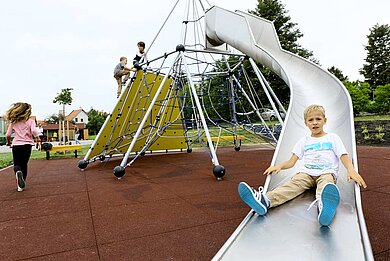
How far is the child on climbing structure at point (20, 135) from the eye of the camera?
499cm

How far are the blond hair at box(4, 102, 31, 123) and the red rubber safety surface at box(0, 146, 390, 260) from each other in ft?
3.93

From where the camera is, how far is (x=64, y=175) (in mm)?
6785

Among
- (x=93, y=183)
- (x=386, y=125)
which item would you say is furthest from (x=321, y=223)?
(x=386, y=125)

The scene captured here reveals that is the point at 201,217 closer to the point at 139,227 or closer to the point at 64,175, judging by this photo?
the point at 139,227

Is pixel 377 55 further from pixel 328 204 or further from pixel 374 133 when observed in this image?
pixel 328 204

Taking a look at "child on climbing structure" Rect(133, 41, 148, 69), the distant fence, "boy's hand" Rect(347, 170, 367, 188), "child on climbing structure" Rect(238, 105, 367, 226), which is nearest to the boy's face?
"child on climbing structure" Rect(238, 105, 367, 226)

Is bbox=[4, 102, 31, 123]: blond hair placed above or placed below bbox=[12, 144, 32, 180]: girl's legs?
above

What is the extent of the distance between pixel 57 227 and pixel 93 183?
8.24 ft

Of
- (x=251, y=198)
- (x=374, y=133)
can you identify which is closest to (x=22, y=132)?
(x=251, y=198)

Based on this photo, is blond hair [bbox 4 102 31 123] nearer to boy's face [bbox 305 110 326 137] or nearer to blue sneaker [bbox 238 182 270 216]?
blue sneaker [bbox 238 182 270 216]

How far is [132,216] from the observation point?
Answer: 346cm

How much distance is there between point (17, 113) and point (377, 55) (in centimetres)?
4360

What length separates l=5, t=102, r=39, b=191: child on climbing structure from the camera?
4992 mm

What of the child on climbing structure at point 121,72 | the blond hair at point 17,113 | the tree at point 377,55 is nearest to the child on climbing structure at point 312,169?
the blond hair at point 17,113
